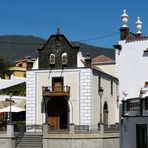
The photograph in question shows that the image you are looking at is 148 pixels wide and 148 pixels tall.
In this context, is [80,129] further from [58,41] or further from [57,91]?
[58,41]

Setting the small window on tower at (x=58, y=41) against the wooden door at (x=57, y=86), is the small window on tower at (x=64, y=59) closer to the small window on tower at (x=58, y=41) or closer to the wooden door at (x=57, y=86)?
the small window on tower at (x=58, y=41)

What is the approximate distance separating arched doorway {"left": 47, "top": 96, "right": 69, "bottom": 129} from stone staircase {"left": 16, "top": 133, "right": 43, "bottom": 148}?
3.92 m

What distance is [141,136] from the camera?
104 feet

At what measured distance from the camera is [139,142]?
31.8 meters

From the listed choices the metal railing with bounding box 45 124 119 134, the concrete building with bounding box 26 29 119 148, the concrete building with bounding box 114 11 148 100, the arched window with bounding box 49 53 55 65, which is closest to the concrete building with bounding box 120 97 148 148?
the concrete building with bounding box 114 11 148 100

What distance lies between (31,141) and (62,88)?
661cm

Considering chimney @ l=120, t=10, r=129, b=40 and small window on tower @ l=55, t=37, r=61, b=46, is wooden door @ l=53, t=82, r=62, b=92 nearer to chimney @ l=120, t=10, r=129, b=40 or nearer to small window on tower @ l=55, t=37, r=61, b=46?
small window on tower @ l=55, t=37, r=61, b=46

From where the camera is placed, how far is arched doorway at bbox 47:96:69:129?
1823 inches

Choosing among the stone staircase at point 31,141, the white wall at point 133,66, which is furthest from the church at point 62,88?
the white wall at point 133,66

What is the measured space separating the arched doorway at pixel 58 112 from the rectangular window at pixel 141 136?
49.3ft

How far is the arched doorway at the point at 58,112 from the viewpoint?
152 ft

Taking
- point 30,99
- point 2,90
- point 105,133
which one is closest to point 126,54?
point 105,133

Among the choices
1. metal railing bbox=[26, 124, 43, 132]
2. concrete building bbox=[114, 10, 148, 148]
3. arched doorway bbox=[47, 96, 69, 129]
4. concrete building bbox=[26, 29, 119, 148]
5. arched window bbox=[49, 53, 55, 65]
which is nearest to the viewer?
concrete building bbox=[114, 10, 148, 148]

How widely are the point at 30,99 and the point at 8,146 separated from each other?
7.13m
